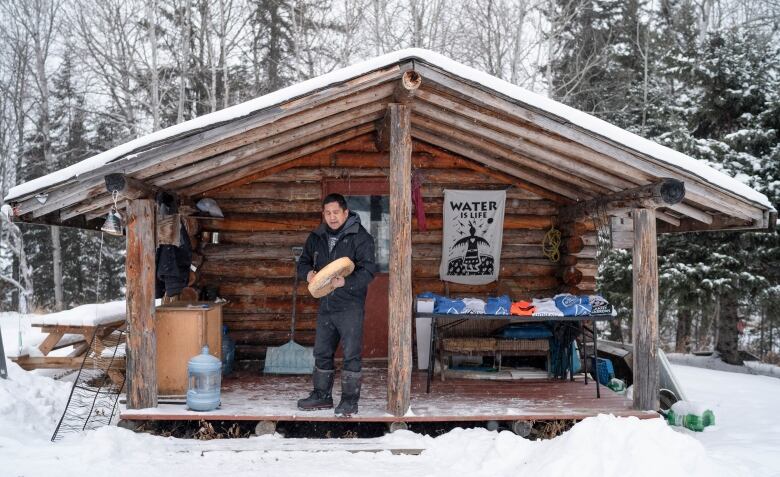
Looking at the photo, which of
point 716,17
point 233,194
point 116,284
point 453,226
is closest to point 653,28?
point 716,17

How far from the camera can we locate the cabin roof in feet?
17.5

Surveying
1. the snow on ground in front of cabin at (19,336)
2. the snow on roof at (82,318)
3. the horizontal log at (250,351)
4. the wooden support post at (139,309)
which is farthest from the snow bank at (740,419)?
the snow on ground in front of cabin at (19,336)

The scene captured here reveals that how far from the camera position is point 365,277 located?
564 cm

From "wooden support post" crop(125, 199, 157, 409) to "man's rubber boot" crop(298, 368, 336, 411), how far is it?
62.2 inches

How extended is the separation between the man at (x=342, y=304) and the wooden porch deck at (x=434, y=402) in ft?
0.67

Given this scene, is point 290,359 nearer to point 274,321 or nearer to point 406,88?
point 274,321

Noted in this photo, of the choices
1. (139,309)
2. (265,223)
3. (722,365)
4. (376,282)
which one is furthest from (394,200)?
A: (722,365)

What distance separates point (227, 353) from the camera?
786cm

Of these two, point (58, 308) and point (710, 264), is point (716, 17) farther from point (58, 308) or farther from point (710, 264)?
point (58, 308)

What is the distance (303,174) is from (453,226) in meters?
2.36

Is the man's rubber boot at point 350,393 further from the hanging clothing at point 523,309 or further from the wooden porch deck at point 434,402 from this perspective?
the hanging clothing at point 523,309

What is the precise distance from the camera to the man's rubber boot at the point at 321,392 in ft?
19.0

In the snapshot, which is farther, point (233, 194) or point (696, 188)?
point (233, 194)

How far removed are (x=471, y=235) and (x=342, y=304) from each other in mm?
3445
